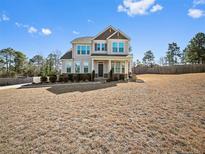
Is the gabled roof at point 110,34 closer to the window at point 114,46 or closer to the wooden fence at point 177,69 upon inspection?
the window at point 114,46

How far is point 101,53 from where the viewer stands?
82.3 ft

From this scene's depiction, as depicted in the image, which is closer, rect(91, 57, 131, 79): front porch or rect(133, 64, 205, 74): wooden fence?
rect(91, 57, 131, 79): front porch

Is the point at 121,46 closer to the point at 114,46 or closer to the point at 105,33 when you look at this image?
the point at 114,46

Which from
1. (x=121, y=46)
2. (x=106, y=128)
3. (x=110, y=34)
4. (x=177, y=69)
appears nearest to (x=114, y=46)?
(x=121, y=46)

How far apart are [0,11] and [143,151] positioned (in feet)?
61.9

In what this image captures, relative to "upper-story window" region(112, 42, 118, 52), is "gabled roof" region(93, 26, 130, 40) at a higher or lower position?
higher

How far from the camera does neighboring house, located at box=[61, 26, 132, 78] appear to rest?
2497 centimetres

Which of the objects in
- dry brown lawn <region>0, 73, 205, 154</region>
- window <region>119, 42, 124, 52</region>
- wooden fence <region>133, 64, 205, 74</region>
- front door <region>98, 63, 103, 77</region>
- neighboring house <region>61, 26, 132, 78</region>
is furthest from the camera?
wooden fence <region>133, 64, 205, 74</region>

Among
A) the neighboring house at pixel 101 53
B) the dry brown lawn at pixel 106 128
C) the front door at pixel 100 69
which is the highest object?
the neighboring house at pixel 101 53

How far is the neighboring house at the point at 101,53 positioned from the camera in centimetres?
2497

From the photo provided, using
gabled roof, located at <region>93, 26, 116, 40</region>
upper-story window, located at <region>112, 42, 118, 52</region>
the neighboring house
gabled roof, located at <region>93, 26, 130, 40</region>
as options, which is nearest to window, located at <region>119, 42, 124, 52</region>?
the neighboring house

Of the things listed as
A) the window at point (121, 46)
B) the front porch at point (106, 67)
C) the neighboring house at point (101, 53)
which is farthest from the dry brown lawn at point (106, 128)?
the window at point (121, 46)

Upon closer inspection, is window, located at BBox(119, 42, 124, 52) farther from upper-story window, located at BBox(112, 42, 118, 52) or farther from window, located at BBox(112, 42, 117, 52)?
window, located at BBox(112, 42, 117, 52)

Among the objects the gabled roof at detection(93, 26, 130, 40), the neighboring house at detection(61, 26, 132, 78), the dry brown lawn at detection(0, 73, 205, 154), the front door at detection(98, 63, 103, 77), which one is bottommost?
the dry brown lawn at detection(0, 73, 205, 154)
